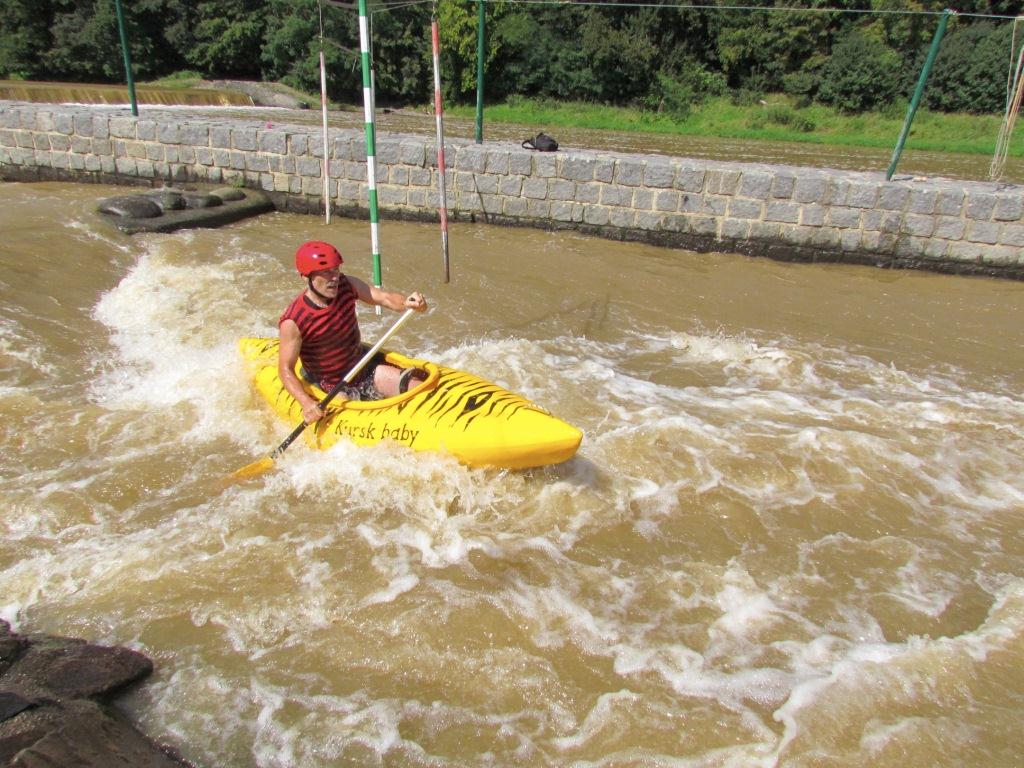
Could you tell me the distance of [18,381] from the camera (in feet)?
14.9

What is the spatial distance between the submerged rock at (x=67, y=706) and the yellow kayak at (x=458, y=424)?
1.49 m

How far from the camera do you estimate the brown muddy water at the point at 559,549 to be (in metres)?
2.36

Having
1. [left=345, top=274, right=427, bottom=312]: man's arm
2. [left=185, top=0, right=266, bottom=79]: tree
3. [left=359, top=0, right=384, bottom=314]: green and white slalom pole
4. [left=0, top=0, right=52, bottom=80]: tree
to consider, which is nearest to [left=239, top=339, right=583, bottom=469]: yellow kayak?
[left=345, top=274, right=427, bottom=312]: man's arm

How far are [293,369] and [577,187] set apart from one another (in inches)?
222

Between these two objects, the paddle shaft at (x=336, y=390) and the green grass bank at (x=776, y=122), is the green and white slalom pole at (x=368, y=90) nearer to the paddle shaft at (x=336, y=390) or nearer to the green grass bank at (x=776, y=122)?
the paddle shaft at (x=336, y=390)

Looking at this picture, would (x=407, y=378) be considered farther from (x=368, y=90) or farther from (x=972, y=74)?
(x=972, y=74)

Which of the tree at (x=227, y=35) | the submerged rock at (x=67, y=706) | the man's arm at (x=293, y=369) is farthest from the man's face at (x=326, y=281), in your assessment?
the tree at (x=227, y=35)

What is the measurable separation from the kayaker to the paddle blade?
313mm

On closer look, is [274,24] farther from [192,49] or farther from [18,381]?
[18,381]

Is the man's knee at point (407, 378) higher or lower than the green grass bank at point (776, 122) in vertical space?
lower

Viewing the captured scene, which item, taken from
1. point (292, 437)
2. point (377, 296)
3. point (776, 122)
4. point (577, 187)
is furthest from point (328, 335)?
point (776, 122)

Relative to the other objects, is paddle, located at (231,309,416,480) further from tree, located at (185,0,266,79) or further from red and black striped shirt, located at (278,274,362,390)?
tree, located at (185,0,266,79)

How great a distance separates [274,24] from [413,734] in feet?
112

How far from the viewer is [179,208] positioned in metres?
8.34
